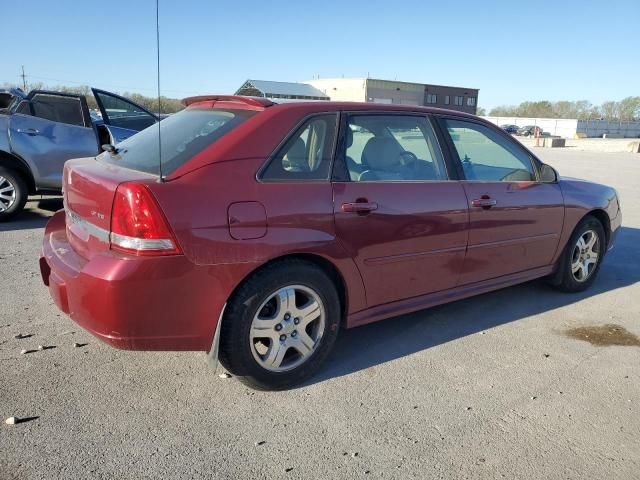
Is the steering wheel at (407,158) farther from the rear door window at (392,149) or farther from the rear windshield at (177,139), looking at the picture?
the rear windshield at (177,139)

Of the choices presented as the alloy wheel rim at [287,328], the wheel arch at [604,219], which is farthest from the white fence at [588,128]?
the alloy wheel rim at [287,328]

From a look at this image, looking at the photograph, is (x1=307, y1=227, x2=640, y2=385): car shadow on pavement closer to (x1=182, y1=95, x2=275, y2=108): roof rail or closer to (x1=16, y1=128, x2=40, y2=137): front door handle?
(x1=182, y1=95, x2=275, y2=108): roof rail

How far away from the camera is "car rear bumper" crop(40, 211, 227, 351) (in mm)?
2549

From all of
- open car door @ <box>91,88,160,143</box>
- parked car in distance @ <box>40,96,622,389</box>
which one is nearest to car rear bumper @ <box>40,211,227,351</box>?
parked car in distance @ <box>40,96,622,389</box>

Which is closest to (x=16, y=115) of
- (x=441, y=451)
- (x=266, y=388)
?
(x=266, y=388)

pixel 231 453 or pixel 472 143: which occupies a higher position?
pixel 472 143

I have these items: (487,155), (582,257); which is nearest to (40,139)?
(487,155)

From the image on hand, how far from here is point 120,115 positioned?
820 centimetres

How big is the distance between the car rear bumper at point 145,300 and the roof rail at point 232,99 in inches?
43.5

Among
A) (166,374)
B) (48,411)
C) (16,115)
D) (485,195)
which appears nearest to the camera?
(48,411)

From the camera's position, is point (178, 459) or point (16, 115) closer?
point (178, 459)

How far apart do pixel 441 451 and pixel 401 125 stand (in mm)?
2144

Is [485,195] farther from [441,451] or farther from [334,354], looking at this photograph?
[441,451]

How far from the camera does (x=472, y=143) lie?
411cm
